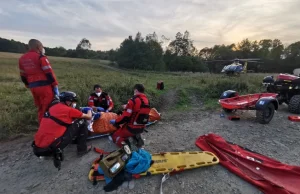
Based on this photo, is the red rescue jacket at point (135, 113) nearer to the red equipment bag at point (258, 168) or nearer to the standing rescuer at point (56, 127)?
the standing rescuer at point (56, 127)

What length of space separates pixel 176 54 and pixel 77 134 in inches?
2215

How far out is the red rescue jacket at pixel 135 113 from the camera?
4348mm

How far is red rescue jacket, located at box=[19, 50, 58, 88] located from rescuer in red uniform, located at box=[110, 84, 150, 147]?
1.71 metres

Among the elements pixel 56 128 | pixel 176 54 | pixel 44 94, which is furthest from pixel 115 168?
pixel 176 54

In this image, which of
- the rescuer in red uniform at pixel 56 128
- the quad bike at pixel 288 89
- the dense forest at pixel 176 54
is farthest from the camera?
the dense forest at pixel 176 54

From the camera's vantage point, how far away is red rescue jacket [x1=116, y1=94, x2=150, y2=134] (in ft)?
14.3

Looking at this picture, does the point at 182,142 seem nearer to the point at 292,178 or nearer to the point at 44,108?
the point at 292,178

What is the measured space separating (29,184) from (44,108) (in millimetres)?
1585

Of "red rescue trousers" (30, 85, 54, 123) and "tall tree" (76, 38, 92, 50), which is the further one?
"tall tree" (76, 38, 92, 50)

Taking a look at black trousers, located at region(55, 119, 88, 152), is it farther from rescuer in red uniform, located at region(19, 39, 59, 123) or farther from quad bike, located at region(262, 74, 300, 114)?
quad bike, located at region(262, 74, 300, 114)

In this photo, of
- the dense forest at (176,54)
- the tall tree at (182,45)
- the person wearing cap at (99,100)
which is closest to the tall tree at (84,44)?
the dense forest at (176,54)

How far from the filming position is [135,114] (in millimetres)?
4406

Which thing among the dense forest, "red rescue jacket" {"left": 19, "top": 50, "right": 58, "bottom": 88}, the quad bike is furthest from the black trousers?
the dense forest

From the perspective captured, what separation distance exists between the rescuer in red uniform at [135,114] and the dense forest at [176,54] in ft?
128
